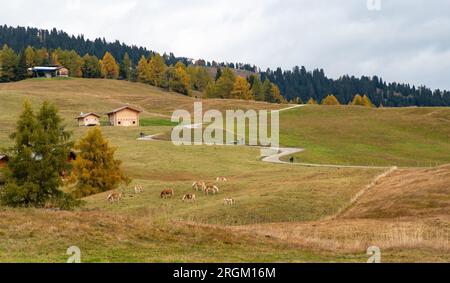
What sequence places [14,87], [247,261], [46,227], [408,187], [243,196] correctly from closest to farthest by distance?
[247,261] < [46,227] < [408,187] < [243,196] < [14,87]

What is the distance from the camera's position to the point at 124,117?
124m

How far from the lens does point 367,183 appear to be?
47.6m

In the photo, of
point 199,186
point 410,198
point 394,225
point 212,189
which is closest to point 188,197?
point 212,189

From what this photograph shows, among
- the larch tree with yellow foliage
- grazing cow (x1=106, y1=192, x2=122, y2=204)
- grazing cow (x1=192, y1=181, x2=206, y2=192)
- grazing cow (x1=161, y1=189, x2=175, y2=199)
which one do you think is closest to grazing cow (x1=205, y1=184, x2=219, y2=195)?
grazing cow (x1=192, y1=181, x2=206, y2=192)

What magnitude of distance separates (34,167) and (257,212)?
56.6 ft

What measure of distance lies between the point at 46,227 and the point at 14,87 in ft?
559

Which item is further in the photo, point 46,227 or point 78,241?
point 46,227

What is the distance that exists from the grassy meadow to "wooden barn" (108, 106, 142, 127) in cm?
1213

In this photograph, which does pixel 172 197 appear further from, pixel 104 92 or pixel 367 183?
pixel 104 92

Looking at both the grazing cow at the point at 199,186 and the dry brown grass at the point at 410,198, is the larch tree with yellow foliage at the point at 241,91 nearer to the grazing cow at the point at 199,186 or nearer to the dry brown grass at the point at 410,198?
the grazing cow at the point at 199,186

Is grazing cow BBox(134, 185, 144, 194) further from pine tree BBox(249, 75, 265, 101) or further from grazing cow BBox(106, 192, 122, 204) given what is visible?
pine tree BBox(249, 75, 265, 101)

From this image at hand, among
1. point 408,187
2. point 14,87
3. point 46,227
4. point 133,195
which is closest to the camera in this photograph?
point 46,227
